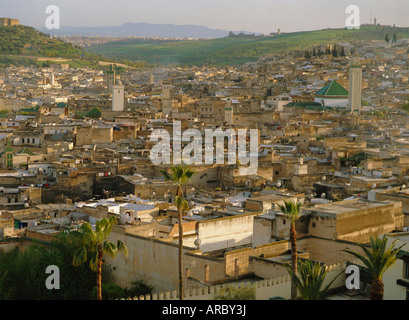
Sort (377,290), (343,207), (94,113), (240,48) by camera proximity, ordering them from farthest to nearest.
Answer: (240,48) < (94,113) < (343,207) < (377,290)

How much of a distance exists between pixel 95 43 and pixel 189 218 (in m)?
159

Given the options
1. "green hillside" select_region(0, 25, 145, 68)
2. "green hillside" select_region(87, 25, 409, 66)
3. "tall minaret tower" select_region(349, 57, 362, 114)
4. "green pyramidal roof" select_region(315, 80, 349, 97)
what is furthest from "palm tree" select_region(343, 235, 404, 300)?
"green hillside" select_region(87, 25, 409, 66)

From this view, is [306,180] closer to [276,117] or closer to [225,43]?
[276,117]

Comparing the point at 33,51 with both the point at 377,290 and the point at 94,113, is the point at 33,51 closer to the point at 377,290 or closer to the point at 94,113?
the point at 94,113

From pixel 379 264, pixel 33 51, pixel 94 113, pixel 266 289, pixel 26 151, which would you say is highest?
pixel 33 51

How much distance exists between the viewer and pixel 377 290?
8.78 meters

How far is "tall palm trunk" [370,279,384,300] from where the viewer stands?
875cm

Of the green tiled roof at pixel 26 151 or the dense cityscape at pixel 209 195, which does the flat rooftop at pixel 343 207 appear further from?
the green tiled roof at pixel 26 151

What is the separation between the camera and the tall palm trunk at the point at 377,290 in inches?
345

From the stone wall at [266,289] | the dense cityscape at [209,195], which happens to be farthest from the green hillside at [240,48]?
the stone wall at [266,289]

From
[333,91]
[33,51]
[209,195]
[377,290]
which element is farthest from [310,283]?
[33,51]

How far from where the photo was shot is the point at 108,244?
10.1 meters

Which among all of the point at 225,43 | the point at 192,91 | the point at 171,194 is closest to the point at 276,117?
the point at 192,91

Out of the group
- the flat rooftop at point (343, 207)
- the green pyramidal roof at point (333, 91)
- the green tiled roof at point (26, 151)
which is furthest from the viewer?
the green pyramidal roof at point (333, 91)
